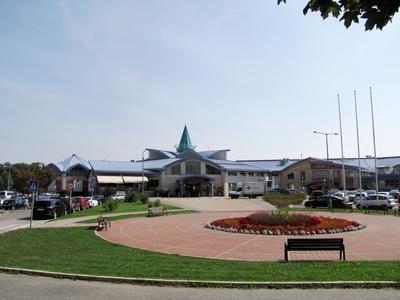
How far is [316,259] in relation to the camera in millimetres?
14258

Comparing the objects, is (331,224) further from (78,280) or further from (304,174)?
(304,174)

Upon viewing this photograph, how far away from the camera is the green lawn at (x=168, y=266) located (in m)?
10.9

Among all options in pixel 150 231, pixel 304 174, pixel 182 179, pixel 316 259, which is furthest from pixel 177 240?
pixel 304 174

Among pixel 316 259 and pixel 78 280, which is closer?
pixel 78 280

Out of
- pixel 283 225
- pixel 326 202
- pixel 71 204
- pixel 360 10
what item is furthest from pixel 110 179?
pixel 360 10

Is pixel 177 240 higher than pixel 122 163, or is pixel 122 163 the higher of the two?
pixel 122 163

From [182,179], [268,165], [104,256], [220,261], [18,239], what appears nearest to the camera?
[220,261]

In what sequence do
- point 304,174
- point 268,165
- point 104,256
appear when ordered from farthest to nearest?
point 268,165, point 304,174, point 104,256

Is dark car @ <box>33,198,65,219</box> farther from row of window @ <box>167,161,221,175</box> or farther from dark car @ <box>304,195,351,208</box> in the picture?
row of window @ <box>167,161,221,175</box>

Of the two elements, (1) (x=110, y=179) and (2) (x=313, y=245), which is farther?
(1) (x=110, y=179)

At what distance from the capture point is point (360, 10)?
4203 millimetres

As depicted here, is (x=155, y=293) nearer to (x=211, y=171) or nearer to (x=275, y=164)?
(x=211, y=171)

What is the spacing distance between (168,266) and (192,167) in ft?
248

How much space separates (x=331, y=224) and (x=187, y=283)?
15.0 m
